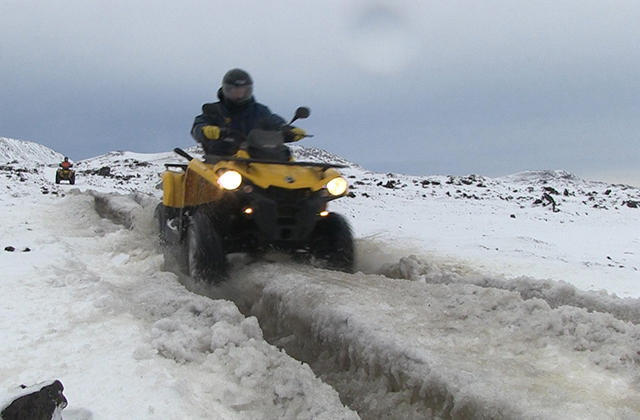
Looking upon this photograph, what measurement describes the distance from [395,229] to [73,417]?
716cm

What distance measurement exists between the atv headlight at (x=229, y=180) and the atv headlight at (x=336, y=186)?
0.82 meters

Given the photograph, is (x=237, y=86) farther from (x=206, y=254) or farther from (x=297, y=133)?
(x=206, y=254)

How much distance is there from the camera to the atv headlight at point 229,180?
412 centimetres

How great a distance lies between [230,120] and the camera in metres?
5.45

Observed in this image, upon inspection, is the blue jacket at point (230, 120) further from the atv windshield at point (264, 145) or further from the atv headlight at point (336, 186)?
the atv headlight at point (336, 186)

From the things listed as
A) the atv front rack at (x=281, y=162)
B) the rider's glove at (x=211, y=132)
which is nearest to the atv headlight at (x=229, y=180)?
the atv front rack at (x=281, y=162)

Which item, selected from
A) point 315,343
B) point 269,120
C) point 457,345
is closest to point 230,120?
point 269,120

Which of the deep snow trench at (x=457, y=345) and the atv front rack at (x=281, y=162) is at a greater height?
the atv front rack at (x=281, y=162)

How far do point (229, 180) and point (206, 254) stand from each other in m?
0.66

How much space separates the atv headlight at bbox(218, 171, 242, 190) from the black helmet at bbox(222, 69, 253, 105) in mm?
1546

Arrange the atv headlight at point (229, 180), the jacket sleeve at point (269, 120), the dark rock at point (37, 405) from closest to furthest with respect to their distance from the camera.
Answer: the dark rock at point (37, 405)
the atv headlight at point (229, 180)
the jacket sleeve at point (269, 120)

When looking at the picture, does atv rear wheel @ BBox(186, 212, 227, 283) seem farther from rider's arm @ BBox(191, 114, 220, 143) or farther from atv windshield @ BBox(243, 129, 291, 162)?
rider's arm @ BBox(191, 114, 220, 143)

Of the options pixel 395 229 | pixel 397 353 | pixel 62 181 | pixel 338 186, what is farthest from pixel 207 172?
pixel 62 181

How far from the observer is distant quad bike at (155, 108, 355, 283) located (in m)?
4.28
